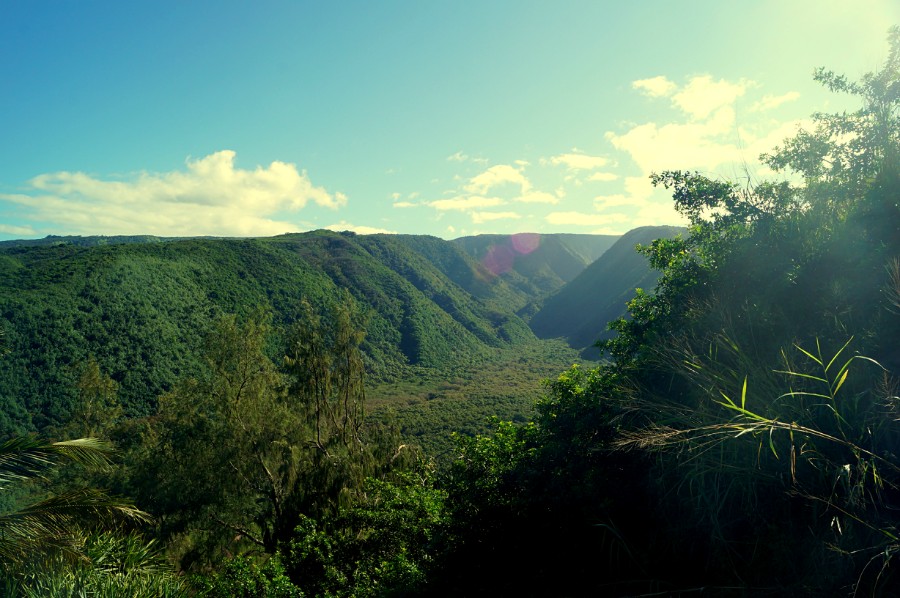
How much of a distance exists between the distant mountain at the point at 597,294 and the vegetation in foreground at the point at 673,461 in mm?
105211

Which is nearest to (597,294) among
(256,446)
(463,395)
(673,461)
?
(463,395)

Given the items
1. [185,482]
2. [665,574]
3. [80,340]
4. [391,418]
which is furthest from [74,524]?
[80,340]

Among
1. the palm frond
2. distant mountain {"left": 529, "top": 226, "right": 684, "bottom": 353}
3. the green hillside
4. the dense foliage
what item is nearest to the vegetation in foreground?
the dense foliage

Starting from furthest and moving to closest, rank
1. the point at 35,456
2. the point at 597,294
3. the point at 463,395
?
the point at 597,294 < the point at 463,395 < the point at 35,456

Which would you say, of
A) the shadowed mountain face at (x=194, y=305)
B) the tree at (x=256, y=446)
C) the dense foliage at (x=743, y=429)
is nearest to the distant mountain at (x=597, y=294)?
the shadowed mountain face at (x=194, y=305)

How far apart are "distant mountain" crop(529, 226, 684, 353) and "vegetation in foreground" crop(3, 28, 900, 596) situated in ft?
345

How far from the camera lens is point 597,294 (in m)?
141

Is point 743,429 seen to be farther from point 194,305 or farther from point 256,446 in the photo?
point 194,305

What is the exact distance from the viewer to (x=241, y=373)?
16.9 metres

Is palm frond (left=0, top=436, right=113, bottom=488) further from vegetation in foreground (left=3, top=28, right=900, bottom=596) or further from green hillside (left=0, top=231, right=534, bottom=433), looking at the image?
green hillside (left=0, top=231, right=534, bottom=433)

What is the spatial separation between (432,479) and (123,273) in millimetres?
69904

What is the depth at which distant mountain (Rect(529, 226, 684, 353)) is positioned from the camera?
4717 inches

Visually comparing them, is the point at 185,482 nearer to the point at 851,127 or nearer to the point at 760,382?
the point at 760,382

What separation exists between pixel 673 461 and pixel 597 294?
143 metres
